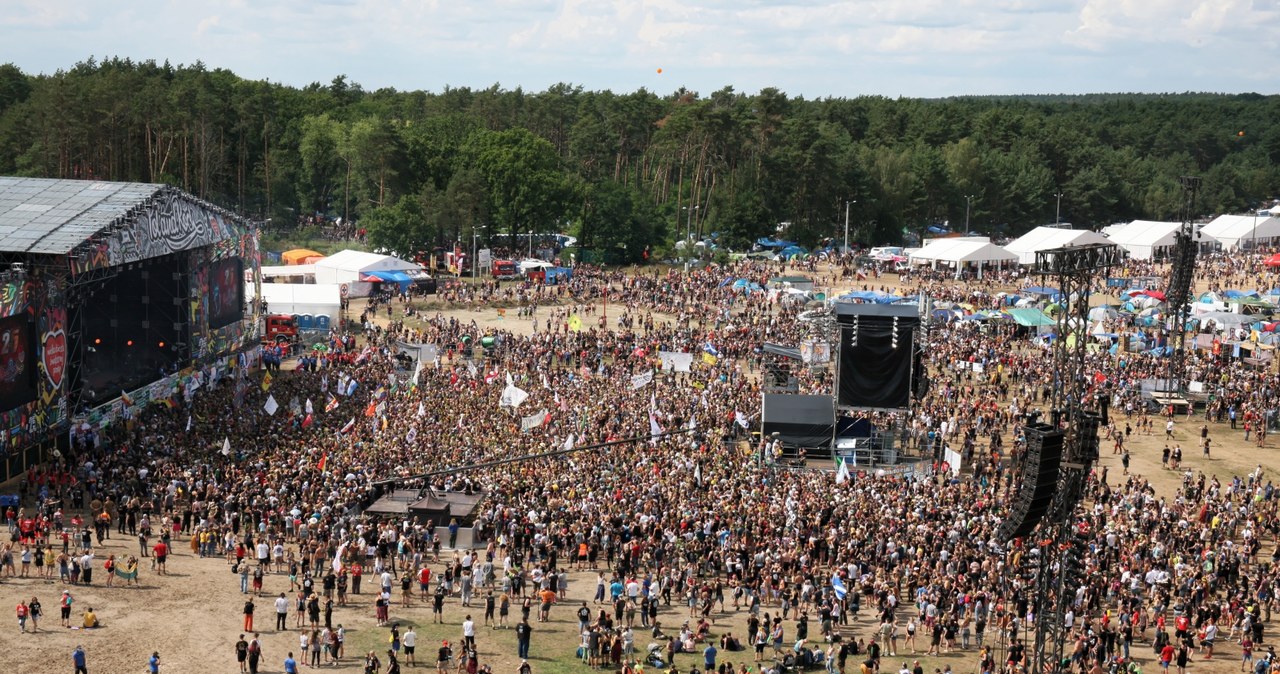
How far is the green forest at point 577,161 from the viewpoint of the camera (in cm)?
7956

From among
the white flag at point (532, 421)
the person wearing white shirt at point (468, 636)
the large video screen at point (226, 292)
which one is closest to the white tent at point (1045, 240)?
the large video screen at point (226, 292)

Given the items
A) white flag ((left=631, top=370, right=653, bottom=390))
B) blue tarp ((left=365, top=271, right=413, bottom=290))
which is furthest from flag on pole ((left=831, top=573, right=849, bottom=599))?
blue tarp ((left=365, top=271, right=413, bottom=290))

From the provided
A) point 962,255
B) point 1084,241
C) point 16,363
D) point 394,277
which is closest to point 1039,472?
point 16,363

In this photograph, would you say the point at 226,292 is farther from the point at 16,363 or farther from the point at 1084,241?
the point at 1084,241

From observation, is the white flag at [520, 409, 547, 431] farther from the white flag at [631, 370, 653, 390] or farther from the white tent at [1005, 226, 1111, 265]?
the white tent at [1005, 226, 1111, 265]

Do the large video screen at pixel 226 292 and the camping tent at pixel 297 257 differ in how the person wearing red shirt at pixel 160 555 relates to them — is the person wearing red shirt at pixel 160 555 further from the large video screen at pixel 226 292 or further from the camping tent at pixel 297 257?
the camping tent at pixel 297 257

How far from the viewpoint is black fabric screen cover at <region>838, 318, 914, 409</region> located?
3672cm

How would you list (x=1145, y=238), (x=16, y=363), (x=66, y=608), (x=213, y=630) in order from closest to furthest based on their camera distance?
(x=66, y=608)
(x=213, y=630)
(x=16, y=363)
(x=1145, y=238)

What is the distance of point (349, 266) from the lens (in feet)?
207

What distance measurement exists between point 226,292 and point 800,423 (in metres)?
20.3

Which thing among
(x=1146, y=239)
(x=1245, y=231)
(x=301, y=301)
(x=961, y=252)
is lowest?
(x=301, y=301)

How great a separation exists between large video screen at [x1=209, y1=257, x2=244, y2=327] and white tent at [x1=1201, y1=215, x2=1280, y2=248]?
75909 millimetres

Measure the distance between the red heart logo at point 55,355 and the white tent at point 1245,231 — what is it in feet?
280

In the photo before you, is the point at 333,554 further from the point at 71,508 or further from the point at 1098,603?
the point at 1098,603
